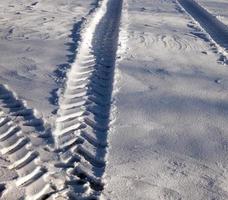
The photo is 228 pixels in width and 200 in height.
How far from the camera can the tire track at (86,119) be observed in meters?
3.43

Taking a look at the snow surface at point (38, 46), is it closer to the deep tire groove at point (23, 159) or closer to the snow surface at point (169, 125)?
the deep tire groove at point (23, 159)

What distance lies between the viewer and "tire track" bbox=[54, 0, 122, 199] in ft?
11.3

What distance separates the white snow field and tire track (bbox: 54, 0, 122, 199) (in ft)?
0.03

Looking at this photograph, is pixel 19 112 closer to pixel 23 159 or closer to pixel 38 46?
pixel 23 159

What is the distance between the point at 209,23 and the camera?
377 inches

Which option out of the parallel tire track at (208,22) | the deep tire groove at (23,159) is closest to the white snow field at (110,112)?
the deep tire groove at (23,159)

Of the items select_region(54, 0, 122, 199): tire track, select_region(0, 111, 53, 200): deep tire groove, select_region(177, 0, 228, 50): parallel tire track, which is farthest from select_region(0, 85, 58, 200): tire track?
select_region(177, 0, 228, 50): parallel tire track

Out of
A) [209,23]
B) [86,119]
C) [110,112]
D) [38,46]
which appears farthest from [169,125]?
[209,23]

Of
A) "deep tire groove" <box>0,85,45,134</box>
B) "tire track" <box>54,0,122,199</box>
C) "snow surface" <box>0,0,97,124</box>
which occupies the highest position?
"snow surface" <box>0,0,97,124</box>

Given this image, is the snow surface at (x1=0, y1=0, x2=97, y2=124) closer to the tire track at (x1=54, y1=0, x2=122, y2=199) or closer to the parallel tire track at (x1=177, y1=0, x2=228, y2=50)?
the tire track at (x1=54, y1=0, x2=122, y2=199)

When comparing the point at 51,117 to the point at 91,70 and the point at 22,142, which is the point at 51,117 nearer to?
the point at 22,142

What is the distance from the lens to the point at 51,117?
14.2ft

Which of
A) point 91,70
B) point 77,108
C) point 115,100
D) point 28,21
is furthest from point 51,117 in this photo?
point 28,21

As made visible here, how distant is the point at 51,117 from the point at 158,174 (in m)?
1.30
